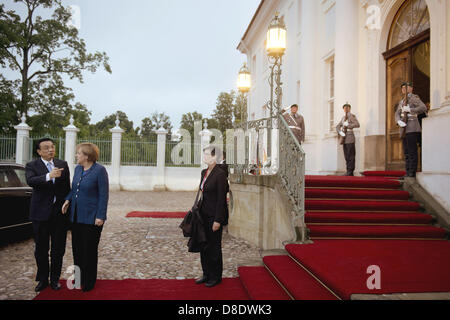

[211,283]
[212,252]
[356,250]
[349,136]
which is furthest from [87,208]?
[349,136]

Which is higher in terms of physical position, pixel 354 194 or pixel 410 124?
pixel 410 124

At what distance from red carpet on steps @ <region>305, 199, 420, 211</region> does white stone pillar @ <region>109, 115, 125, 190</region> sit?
15105 mm

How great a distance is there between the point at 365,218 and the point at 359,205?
0.43 metres

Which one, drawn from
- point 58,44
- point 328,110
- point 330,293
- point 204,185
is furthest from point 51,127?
point 330,293

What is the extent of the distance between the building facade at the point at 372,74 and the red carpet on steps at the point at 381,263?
194cm

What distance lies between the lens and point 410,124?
692 cm

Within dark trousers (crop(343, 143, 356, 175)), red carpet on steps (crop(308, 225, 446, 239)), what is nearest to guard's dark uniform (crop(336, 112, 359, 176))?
dark trousers (crop(343, 143, 356, 175))

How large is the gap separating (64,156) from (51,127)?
27.2 feet

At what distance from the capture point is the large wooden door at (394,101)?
8.82 meters

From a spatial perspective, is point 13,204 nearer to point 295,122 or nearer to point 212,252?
point 212,252

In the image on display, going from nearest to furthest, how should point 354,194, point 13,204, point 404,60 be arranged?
point 13,204 < point 354,194 < point 404,60

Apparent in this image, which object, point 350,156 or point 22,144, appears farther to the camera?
point 22,144

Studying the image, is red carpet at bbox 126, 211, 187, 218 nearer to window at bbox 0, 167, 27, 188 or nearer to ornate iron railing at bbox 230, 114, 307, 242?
window at bbox 0, 167, 27, 188
